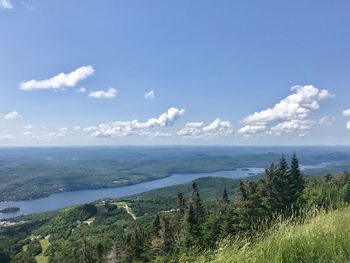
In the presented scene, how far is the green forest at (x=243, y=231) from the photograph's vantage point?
523 cm

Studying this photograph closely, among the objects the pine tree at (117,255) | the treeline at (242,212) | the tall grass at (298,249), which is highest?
the tall grass at (298,249)

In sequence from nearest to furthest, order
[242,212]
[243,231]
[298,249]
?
1. [298,249]
2. [243,231]
3. [242,212]

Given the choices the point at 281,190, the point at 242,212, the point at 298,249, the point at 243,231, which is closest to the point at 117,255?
the point at 242,212

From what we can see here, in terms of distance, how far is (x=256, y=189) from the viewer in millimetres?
36031

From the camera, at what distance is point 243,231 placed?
21.7 meters

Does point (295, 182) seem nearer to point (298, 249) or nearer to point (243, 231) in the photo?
point (243, 231)

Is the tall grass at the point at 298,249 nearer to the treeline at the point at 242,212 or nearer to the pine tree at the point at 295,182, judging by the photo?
the treeline at the point at 242,212

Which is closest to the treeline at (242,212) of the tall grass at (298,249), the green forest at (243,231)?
the green forest at (243,231)

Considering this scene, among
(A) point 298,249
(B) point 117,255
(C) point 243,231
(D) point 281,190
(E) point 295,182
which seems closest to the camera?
(A) point 298,249

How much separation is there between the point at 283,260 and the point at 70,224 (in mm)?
142629

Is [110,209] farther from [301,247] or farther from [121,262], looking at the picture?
[301,247]

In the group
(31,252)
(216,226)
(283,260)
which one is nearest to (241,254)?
(283,260)

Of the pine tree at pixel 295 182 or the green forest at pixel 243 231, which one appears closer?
the green forest at pixel 243 231

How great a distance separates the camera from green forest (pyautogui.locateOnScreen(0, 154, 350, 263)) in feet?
17.2
